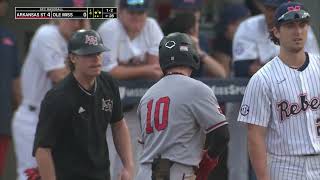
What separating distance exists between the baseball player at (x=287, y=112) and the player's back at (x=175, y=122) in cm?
35

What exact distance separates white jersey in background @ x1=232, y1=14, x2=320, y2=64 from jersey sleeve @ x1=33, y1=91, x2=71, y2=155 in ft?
8.36

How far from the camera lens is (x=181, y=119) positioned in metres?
5.09

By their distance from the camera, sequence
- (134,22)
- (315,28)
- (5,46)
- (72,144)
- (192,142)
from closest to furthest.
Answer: (192,142)
(72,144)
(5,46)
(134,22)
(315,28)

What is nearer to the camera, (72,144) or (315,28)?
(72,144)

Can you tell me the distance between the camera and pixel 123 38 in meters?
7.48

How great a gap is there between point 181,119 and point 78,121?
0.77m

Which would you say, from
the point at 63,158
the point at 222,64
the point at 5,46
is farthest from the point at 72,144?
the point at 222,64

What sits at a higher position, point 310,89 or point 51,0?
point 51,0

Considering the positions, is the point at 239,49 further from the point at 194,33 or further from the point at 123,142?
the point at 123,142

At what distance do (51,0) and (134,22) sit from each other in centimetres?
80

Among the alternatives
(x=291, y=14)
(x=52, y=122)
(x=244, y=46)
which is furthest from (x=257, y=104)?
(x=244, y=46)

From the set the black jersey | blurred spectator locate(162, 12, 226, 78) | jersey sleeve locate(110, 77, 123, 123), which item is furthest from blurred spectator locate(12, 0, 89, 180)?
the black jersey

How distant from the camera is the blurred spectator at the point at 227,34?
28.2ft

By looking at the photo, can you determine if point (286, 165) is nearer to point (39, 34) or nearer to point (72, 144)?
point (72, 144)
